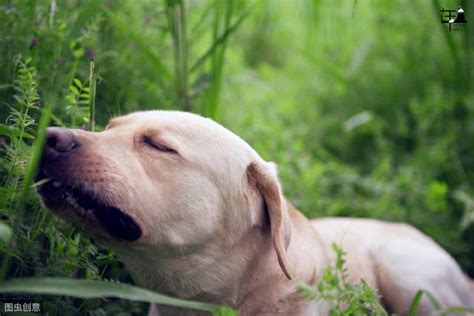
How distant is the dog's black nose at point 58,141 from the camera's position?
2.35 m

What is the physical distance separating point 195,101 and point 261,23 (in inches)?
114

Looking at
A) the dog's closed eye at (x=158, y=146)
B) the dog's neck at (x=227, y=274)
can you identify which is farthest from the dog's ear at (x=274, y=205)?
the dog's closed eye at (x=158, y=146)

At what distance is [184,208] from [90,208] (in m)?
0.36

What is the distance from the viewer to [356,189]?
4.96 meters

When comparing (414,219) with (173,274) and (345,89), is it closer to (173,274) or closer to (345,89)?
(345,89)

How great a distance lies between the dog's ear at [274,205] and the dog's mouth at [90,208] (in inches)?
21.0

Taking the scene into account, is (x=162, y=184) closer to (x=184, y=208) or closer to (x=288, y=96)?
(x=184, y=208)

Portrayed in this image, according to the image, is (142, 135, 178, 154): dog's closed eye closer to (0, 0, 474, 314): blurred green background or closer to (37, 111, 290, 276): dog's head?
(37, 111, 290, 276): dog's head

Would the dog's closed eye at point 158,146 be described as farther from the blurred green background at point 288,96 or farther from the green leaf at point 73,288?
the green leaf at point 73,288

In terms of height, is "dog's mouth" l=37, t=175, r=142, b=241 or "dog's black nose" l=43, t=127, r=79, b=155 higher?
"dog's black nose" l=43, t=127, r=79, b=155

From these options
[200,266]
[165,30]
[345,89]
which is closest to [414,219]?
[345,89]

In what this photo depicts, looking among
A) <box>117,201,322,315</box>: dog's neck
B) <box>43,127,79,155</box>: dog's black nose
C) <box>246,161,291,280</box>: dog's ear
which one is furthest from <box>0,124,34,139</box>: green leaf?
<box>246,161,291,280</box>: dog's ear

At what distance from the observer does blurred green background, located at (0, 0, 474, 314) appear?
284 cm

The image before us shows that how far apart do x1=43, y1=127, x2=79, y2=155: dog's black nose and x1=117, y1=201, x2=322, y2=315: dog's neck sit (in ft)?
1.52
